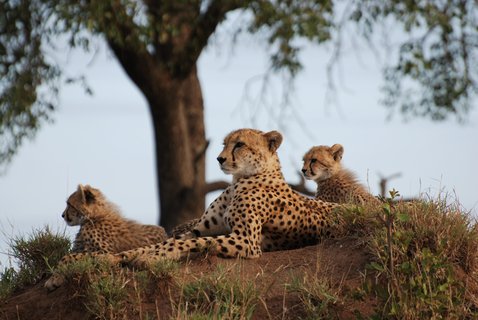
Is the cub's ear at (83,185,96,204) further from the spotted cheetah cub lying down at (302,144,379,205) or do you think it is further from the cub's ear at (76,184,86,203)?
the spotted cheetah cub lying down at (302,144,379,205)

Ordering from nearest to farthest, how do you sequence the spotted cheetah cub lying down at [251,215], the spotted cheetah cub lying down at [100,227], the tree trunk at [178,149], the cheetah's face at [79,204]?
1. the spotted cheetah cub lying down at [251,215]
2. the spotted cheetah cub lying down at [100,227]
3. the cheetah's face at [79,204]
4. the tree trunk at [178,149]

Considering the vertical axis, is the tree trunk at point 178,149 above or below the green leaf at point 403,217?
above

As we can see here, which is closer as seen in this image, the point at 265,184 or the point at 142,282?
the point at 142,282

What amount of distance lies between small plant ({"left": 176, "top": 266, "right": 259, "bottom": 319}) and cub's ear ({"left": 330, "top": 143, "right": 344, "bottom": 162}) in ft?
8.72

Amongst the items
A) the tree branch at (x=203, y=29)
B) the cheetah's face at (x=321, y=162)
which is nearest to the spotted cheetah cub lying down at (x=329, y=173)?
the cheetah's face at (x=321, y=162)

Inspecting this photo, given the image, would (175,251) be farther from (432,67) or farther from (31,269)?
(432,67)

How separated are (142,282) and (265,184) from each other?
1.28 metres

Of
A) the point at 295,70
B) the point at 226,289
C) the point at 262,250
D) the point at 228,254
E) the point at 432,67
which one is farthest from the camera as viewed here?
the point at 432,67

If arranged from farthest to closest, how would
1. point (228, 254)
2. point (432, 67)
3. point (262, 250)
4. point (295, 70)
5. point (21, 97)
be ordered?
point (432, 67) < point (295, 70) < point (21, 97) < point (262, 250) < point (228, 254)

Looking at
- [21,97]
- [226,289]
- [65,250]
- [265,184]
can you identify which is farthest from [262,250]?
[21,97]

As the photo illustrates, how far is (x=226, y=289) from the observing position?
511cm

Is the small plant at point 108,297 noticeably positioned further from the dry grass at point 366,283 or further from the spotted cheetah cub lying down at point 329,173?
the spotted cheetah cub lying down at point 329,173

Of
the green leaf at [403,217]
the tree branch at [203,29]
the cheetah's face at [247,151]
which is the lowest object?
the green leaf at [403,217]

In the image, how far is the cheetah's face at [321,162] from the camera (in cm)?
Answer: 759
